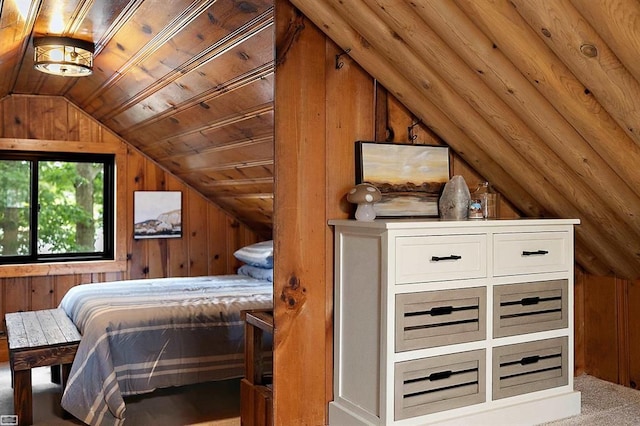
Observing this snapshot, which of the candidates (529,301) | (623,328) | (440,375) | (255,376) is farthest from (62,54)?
(623,328)

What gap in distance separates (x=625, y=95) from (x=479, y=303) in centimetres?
99

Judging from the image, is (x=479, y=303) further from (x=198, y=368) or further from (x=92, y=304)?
(x=92, y=304)

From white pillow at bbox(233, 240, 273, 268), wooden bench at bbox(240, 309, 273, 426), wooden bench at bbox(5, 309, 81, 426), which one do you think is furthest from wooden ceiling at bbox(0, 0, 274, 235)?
wooden bench at bbox(5, 309, 81, 426)

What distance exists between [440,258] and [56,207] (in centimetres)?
388

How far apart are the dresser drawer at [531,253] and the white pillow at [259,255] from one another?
230cm

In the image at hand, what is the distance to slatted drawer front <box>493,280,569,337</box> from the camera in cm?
255

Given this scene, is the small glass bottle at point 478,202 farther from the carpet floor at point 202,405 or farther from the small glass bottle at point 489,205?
the carpet floor at point 202,405

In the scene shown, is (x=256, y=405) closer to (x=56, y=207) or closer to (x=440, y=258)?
(x=440, y=258)

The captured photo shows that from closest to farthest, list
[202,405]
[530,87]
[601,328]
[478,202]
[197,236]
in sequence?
1. [530,87]
2. [478,202]
3. [601,328]
4. [202,405]
5. [197,236]

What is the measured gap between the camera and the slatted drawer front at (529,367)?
2.55 m

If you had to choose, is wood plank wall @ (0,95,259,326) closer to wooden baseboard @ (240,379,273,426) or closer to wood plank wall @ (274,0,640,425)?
wooden baseboard @ (240,379,273,426)

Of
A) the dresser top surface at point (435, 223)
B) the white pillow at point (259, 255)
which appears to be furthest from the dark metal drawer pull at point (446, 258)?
the white pillow at point (259, 255)

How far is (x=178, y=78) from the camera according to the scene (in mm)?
3299

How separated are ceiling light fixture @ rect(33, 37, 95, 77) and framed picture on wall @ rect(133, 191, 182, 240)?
1.94 metres
